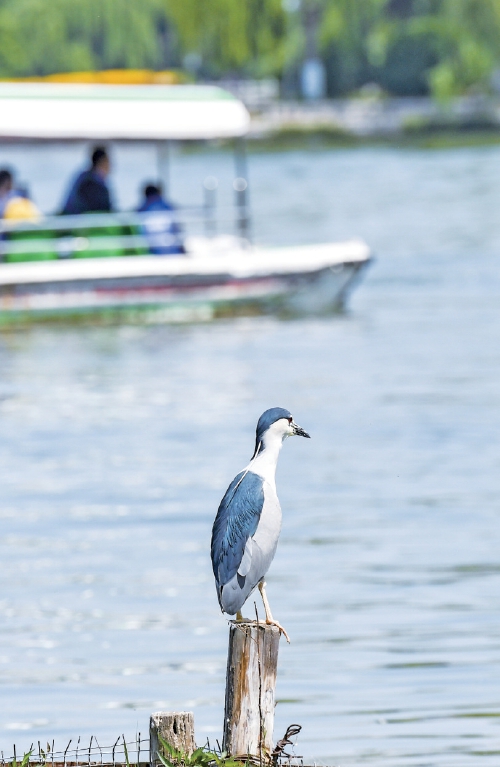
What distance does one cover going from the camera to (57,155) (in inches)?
2482

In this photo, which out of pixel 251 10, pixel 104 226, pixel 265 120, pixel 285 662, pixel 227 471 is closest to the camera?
pixel 285 662

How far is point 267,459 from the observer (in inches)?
217

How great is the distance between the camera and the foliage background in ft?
163

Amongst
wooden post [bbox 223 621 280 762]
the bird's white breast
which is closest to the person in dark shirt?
the bird's white breast

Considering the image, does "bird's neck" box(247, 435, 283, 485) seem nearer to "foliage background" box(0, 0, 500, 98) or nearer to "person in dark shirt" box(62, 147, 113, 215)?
"person in dark shirt" box(62, 147, 113, 215)

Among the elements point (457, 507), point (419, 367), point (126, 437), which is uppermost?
point (419, 367)

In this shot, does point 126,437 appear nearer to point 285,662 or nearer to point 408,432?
point 408,432

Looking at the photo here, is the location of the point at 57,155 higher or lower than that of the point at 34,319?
higher

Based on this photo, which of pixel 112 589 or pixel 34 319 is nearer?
pixel 112 589

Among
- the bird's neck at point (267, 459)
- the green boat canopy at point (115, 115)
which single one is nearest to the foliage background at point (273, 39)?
the green boat canopy at point (115, 115)

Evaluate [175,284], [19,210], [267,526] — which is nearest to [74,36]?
[175,284]

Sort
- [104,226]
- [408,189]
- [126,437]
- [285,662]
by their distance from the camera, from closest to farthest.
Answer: [285,662]
[126,437]
[104,226]
[408,189]

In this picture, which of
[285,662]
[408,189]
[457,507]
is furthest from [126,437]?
[408,189]

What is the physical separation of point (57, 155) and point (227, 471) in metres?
52.1
